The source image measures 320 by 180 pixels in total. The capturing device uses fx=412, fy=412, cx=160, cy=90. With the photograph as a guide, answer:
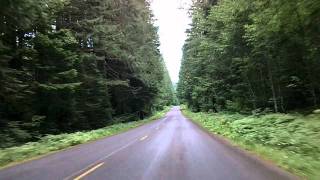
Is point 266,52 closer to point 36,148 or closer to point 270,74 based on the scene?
point 270,74

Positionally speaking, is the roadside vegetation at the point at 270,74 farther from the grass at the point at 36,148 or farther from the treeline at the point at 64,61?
the grass at the point at 36,148

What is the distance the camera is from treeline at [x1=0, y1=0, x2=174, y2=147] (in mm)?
22219

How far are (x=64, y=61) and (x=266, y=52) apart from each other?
13.9 m

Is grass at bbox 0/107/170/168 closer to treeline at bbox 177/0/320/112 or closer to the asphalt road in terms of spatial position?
the asphalt road

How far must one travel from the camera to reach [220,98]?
43.9 metres

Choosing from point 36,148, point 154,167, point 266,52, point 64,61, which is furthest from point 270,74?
point 154,167

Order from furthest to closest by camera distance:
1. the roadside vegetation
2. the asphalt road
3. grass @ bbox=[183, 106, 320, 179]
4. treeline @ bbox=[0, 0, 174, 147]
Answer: treeline @ bbox=[0, 0, 174, 147]
the roadside vegetation
grass @ bbox=[183, 106, 320, 179]
the asphalt road

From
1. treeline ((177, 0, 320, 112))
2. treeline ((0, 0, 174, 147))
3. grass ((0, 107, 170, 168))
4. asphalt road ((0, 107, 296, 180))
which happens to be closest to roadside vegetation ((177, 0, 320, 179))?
treeline ((177, 0, 320, 112))

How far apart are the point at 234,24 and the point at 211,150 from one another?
15814 mm

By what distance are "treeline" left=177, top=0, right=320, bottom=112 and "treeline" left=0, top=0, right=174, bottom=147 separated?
7.96 m

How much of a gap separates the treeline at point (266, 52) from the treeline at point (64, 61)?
796 centimetres

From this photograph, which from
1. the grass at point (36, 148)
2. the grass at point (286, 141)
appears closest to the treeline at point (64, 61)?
the grass at point (36, 148)

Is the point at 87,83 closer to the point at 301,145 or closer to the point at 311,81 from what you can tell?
the point at 311,81

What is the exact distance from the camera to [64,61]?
29.0 m
